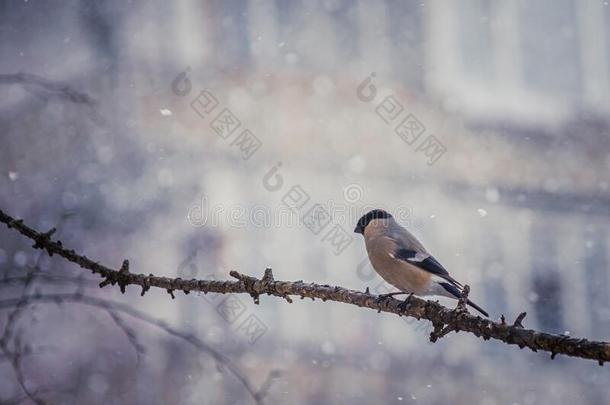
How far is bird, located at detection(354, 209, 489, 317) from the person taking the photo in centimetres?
285

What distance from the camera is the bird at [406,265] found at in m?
2.85

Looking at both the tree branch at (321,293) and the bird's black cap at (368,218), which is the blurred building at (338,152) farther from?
the tree branch at (321,293)

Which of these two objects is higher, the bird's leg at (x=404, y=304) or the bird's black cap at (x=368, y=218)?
the bird's black cap at (x=368, y=218)

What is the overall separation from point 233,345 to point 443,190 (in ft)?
8.17

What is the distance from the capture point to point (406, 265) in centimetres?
285

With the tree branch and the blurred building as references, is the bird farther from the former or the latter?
the blurred building

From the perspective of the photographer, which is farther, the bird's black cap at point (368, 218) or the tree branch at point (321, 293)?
the bird's black cap at point (368, 218)

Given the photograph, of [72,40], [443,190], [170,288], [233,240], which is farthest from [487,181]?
[170,288]

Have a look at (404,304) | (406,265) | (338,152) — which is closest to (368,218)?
(406,265)

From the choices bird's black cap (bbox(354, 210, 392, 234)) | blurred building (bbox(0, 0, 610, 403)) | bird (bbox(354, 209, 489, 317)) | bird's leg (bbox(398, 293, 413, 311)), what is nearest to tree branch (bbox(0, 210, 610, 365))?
bird's leg (bbox(398, 293, 413, 311))

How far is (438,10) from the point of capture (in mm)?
7180

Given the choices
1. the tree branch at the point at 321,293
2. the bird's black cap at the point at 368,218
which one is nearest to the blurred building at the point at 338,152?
the bird's black cap at the point at 368,218

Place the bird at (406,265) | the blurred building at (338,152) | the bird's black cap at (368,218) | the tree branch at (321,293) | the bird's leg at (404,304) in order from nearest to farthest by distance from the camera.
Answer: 1. the tree branch at (321,293)
2. the bird's leg at (404,304)
3. the bird at (406,265)
4. the bird's black cap at (368,218)
5. the blurred building at (338,152)

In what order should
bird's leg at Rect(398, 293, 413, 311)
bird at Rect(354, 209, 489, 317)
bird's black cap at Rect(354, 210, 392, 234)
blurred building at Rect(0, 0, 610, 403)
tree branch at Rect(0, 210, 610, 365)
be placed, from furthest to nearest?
blurred building at Rect(0, 0, 610, 403) < bird's black cap at Rect(354, 210, 392, 234) < bird at Rect(354, 209, 489, 317) < bird's leg at Rect(398, 293, 413, 311) < tree branch at Rect(0, 210, 610, 365)
